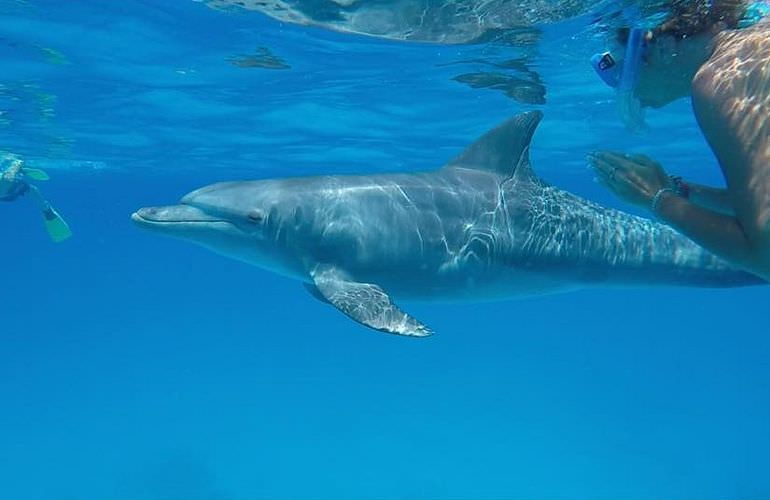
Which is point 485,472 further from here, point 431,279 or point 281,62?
point 431,279

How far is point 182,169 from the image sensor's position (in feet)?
115

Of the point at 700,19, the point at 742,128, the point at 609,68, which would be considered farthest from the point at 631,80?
the point at 742,128

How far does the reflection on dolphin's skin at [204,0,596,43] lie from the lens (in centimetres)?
1205

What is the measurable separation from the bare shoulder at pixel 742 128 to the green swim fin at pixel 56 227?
15683 millimetres

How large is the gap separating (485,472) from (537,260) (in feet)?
124

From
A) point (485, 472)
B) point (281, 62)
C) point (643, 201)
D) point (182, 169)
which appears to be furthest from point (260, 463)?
point (643, 201)

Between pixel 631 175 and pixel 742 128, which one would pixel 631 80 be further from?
pixel 742 128

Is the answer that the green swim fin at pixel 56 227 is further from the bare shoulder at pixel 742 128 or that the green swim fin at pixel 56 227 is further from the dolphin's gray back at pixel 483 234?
the bare shoulder at pixel 742 128

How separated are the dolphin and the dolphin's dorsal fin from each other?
0.05 ft

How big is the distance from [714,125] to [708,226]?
23.6 inches

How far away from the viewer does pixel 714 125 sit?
4.21m

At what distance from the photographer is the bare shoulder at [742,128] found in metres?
3.94

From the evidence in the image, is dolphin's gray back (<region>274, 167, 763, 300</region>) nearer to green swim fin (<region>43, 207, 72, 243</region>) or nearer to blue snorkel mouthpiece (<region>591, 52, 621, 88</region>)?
blue snorkel mouthpiece (<region>591, 52, 621, 88</region>)

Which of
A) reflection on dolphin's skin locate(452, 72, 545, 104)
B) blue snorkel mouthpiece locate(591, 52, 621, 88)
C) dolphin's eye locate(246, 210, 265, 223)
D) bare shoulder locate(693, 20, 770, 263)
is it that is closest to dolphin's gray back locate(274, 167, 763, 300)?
dolphin's eye locate(246, 210, 265, 223)
